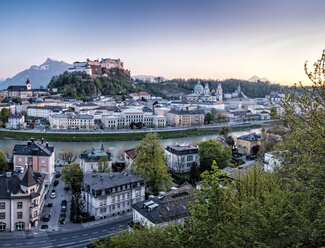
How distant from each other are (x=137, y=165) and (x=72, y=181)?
6.44 feet

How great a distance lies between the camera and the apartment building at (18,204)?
660 cm

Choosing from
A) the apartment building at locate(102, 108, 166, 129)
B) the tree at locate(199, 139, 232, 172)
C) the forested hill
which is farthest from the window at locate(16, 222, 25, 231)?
the forested hill

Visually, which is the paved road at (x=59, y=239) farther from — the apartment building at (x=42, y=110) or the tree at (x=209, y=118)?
the tree at (x=209, y=118)

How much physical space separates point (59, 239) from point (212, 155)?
6.31 m

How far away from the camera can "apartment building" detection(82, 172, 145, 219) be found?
23.9ft

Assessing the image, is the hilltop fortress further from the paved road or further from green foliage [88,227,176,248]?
green foliage [88,227,176,248]

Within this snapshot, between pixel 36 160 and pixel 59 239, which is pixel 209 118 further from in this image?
pixel 59 239

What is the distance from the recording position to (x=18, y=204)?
6.71 m

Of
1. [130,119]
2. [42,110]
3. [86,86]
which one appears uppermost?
[86,86]

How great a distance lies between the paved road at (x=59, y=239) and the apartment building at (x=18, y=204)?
0.43 metres

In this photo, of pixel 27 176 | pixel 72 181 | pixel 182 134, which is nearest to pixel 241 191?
pixel 27 176

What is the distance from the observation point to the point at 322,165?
2.53 m

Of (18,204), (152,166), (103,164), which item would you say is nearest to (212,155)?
(152,166)

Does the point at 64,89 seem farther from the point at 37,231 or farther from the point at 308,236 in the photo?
the point at 308,236
